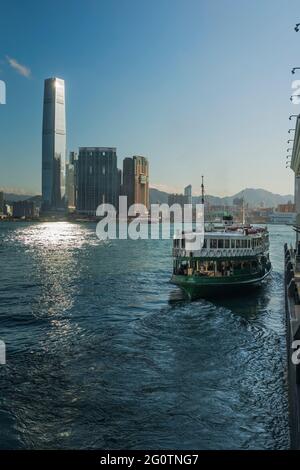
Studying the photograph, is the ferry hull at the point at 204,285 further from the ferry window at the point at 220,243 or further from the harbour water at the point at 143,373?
the ferry window at the point at 220,243

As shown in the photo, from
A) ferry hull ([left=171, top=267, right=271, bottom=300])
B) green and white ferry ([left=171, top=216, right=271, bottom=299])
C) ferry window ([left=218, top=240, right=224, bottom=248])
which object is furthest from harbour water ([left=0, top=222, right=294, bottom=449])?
ferry window ([left=218, top=240, right=224, bottom=248])

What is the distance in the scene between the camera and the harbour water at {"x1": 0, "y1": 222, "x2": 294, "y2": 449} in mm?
14645

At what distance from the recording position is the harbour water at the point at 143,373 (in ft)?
48.0

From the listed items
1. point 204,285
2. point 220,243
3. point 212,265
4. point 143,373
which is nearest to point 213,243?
point 220,243

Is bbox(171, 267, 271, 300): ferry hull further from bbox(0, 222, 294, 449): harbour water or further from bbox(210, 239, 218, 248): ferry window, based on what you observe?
bbox(210, 239, 218, 248): ferry window

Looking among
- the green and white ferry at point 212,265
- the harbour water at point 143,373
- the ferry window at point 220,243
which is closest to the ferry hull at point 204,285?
the green and white ferry at point 212,265

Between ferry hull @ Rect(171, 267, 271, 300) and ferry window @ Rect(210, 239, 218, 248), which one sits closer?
ferry hull @ Rect(171, 267, 271, 300)

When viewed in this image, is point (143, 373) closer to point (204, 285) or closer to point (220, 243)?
point (204, 285)

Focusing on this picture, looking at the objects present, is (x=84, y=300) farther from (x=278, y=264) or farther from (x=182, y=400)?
(x=278, y=264)

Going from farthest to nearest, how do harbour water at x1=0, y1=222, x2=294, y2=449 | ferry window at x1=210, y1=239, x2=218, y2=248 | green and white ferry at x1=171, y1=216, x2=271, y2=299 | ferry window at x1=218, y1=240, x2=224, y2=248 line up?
ferry window at x1=218, y1=240, x2=224, y2=248, ferry window at x1=210, y1=239, x2=218, y2=248, green and white ferry at x1=171, y1=216, x2=271, y2=299, harbour water at x1=0, y1=222, x2=294, y2=449

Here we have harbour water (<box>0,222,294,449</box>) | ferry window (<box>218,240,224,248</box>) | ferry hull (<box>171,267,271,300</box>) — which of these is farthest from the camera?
ferry window (<box>218,240,224,248</box>)

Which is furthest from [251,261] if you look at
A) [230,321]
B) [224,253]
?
[230,321]

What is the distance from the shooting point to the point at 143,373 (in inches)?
779
